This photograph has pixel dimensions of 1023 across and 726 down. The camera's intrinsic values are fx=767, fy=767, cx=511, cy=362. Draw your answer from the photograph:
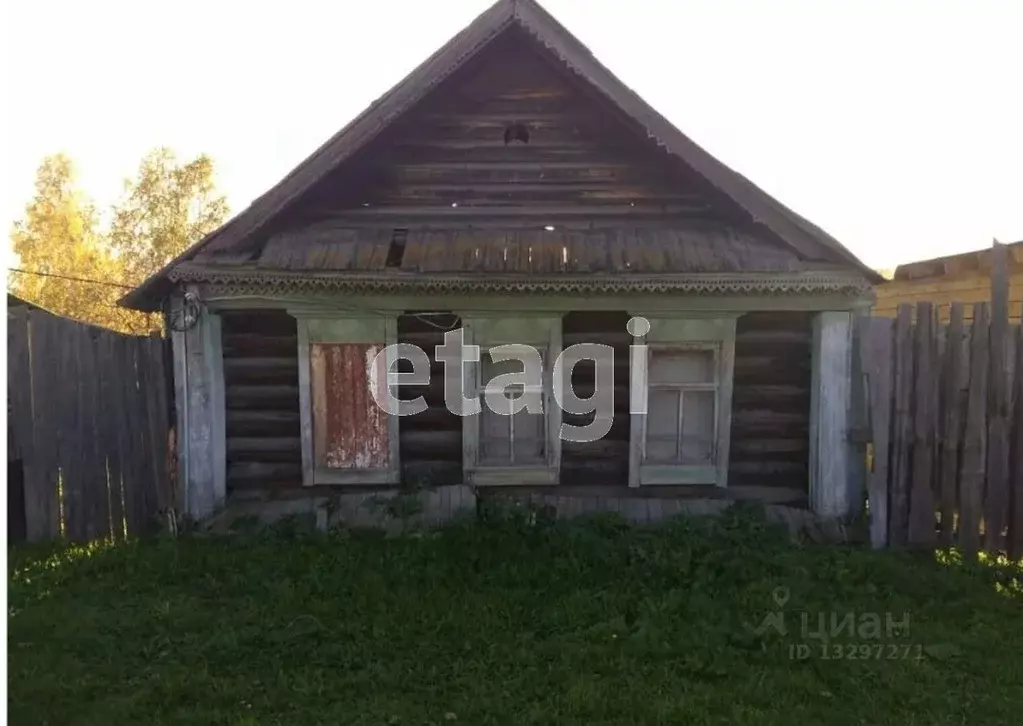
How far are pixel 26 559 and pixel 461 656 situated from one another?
152 inches

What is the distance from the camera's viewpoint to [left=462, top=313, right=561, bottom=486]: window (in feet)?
24.1

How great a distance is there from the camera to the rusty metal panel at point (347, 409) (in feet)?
24.2

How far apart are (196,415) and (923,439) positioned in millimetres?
6493

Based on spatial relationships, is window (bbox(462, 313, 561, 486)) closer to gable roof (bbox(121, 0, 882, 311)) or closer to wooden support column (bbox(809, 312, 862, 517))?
gable roof (bbox(121, 0, 882, 311))

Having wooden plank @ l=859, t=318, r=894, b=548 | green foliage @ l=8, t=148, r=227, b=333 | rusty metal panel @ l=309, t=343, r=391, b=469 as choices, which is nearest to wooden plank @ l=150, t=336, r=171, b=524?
rusty metal panel @ l=309, t=343, r=391, b=469

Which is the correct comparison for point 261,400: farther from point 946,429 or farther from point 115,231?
point 115,231

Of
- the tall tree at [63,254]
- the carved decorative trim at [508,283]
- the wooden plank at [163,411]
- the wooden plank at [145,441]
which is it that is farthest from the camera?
the tall tree at [63,254]

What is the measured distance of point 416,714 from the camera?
13.1 feet

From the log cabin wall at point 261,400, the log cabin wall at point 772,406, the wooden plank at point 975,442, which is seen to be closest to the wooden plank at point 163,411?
the log cabin wall at point 261,400

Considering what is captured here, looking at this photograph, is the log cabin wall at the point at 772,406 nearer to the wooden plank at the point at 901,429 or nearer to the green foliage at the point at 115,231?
the wooden plank at the point at 901,429

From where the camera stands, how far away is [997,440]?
21.0ft

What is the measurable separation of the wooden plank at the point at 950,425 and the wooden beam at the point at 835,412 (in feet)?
2.72

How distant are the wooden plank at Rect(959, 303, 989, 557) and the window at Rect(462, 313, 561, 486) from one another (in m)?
3.51

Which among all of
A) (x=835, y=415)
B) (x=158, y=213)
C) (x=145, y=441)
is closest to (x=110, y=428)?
(x=145, y=441)
